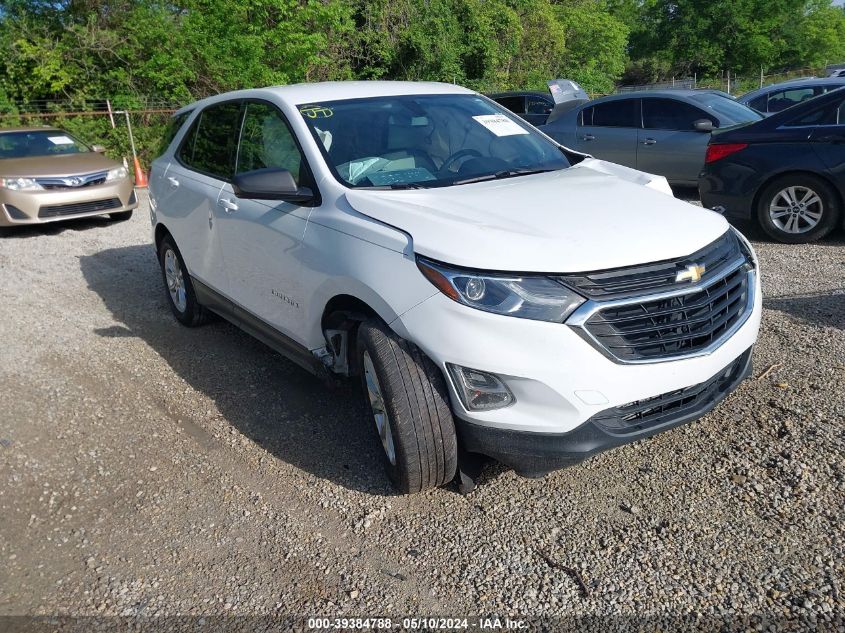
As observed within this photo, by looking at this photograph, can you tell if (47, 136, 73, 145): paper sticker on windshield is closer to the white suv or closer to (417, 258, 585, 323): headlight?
the white suv

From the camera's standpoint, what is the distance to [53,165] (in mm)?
10273

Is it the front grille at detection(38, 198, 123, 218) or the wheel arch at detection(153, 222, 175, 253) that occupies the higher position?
the wheel arch at detection(153, 222, 175, 253)

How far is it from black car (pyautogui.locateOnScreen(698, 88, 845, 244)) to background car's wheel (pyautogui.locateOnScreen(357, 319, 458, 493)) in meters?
4.73

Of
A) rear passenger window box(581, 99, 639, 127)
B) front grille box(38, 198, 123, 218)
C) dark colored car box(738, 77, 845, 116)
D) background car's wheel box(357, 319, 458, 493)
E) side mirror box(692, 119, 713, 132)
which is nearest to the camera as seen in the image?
background car's wheel box(357, 319, 458, 493)

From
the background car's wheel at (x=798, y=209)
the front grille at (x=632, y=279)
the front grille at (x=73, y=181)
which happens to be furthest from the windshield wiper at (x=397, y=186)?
the front grille at (x=73, y=181)

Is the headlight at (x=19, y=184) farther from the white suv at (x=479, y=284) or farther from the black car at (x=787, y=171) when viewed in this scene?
the black car at (x=787, y=171)

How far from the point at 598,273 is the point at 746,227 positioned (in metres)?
5.86

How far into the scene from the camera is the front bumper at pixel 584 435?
2.86 metres

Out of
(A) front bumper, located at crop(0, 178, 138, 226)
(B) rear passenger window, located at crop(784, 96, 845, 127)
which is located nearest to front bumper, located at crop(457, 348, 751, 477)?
(B) rear passenger window, located at crop(784, 96, 845, 127)

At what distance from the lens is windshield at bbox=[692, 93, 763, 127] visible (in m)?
9.35

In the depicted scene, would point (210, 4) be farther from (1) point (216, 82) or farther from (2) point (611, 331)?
(2) point (611, 331)

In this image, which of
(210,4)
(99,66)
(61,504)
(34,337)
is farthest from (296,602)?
(99,66)

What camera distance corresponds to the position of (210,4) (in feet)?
55.6

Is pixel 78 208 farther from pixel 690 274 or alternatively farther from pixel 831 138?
pixel 690 274
